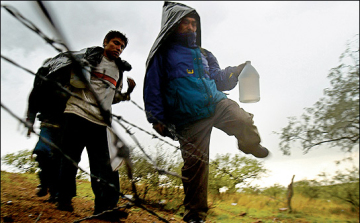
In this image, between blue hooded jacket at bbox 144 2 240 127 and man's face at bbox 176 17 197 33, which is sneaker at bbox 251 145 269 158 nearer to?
blue hooded jacket at bbox 144 2 240 127

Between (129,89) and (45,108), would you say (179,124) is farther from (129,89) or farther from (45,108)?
(45,108)

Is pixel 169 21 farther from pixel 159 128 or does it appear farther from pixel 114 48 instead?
pixel 159 128

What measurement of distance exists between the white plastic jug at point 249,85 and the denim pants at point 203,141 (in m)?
0.44

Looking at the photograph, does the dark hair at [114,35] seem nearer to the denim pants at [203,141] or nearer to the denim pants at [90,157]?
the denim pants at [90,157]

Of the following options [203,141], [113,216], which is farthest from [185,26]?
[113,216]

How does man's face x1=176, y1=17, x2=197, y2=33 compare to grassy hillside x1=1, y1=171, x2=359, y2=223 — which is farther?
grassy hillside x1=1, y1=171, x2=359, y2=223

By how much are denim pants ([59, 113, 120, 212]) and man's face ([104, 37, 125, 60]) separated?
68 centimetres

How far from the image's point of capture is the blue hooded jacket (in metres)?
2.38

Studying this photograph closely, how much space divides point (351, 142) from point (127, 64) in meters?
8.15

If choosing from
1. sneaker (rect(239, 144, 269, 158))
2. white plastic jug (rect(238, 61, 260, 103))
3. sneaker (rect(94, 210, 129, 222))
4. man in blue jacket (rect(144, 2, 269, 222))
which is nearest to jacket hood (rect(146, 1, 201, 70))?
man in blue jacket (rect(144, 2, 269, 222))

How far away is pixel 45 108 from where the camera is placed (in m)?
3.14

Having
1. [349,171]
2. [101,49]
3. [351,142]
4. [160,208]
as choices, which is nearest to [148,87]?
[101,49]

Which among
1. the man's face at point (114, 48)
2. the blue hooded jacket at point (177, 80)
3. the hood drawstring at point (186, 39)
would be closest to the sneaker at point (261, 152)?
the blue hooded jacket at point (177, 80)

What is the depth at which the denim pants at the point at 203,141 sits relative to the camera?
2.37 meters
